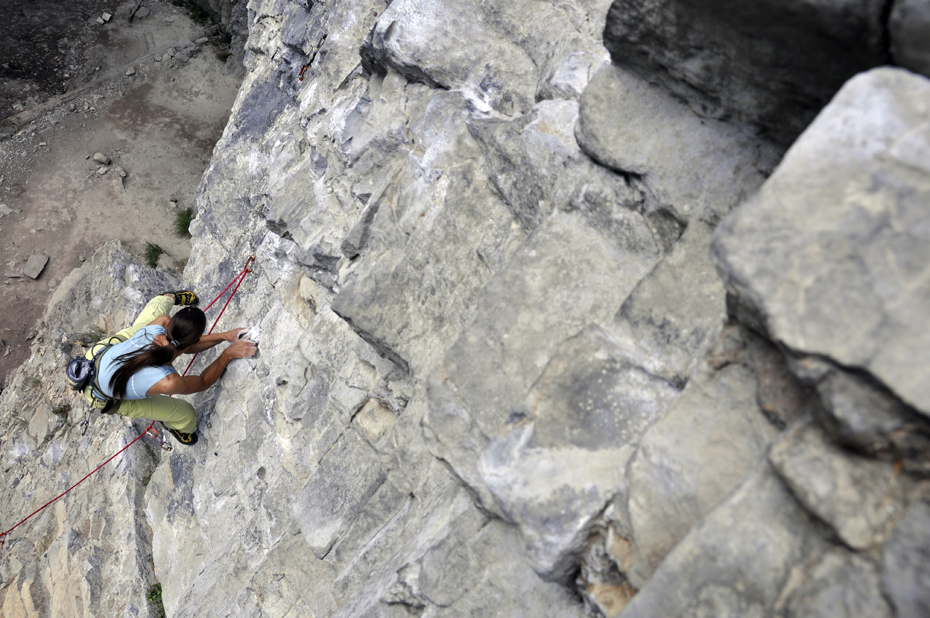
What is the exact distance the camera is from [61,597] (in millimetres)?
5230

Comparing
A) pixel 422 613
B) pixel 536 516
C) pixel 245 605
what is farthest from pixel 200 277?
pixel 536 516

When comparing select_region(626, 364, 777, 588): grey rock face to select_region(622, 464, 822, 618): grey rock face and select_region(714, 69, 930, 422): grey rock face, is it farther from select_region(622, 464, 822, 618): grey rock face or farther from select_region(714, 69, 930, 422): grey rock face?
select_region(714, 69, 930, 422): grey rock face

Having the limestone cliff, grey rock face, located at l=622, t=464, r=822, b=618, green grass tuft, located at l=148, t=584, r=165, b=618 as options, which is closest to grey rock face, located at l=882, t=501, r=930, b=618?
the limestone cliff

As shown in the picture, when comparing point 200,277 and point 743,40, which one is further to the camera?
point 200,277

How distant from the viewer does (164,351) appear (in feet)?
14.6

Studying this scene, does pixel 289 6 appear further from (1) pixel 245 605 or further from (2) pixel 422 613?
(2) pixel 422 613

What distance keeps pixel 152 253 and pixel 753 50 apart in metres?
7.92

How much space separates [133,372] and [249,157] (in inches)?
93.3

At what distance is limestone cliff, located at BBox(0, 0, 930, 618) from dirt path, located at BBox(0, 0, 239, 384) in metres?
4.46

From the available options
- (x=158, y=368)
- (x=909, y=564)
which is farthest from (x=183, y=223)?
(x=909, y=564)

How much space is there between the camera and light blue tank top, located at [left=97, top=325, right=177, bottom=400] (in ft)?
14.1

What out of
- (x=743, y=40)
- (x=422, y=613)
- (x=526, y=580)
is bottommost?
(x=422, y=613)

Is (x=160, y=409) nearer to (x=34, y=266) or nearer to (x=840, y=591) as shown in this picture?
(x=34, y=266)

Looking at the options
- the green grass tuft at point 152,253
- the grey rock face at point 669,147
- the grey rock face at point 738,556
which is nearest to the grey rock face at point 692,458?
the grey rock face at point 738,556
